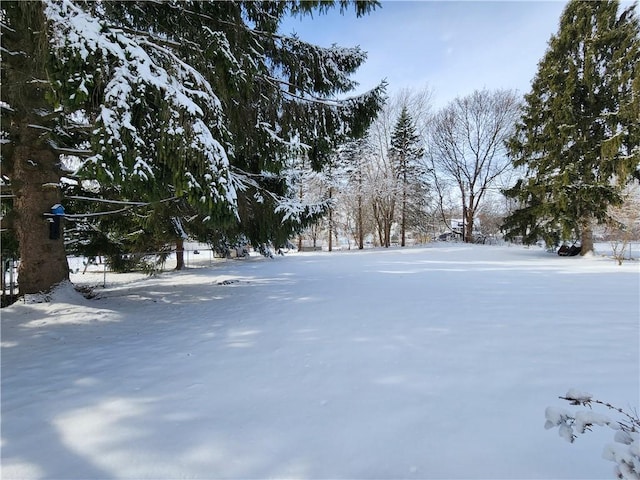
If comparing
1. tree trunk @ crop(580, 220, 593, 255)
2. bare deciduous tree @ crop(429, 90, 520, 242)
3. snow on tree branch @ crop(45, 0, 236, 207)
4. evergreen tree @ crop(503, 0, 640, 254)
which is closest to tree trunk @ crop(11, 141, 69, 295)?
snow on tree branch @ crop(45, 0, 236, 207)

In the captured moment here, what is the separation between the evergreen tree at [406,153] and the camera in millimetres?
23172

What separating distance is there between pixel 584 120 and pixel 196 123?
1725cm

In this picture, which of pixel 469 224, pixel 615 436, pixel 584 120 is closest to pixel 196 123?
pixel 615 436

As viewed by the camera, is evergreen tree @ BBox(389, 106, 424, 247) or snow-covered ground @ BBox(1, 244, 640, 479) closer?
snow-covered ground @ BBox(1, 244, 640, 479)

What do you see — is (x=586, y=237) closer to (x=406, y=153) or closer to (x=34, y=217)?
(x=406, y=153)

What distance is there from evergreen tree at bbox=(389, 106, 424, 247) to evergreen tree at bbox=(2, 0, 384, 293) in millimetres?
17624

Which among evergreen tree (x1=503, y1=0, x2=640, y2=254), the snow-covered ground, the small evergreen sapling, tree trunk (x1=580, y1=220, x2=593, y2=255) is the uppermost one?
evergreen tree (x1=503, y1=0, x2=640, y2=254)

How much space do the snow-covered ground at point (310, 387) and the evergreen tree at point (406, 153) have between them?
1898 centimetres

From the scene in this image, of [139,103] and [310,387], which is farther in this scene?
[139,103]

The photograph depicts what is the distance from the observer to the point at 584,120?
14039 mm

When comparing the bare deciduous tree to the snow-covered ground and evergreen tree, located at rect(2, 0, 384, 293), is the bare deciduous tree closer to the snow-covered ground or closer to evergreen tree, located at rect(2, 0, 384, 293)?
evergreen tree, located at rect(2, 0, 384, 293)

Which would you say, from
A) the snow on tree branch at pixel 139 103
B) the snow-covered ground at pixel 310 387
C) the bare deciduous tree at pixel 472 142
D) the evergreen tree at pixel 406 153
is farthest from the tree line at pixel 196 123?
the evergreen tree at pixel 406 153

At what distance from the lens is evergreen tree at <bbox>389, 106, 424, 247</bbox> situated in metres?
23.2

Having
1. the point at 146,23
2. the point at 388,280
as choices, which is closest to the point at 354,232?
the point at 388,280
